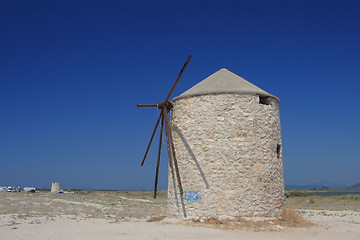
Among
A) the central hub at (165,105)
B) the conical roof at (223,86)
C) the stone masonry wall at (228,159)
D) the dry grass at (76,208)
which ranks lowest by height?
the dry grass at (76,208)

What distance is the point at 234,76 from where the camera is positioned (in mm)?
13891

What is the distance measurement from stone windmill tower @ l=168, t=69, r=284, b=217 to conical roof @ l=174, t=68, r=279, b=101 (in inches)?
1.3

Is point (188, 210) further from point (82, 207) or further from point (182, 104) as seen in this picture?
point (82, 207)

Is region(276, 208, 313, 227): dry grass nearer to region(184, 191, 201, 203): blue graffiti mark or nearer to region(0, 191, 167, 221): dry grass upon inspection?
region(184, 191, 201, 203): blue graffiti mark

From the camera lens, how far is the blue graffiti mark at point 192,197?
12.2m

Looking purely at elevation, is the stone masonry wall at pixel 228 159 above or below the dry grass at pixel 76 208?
above

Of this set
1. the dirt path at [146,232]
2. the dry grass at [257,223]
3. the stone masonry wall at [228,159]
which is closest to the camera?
the dirt path at [146,232]

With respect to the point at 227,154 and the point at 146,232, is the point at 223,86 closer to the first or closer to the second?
the point at 227,154

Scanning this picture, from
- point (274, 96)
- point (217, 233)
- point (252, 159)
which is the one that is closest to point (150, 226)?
point (217, 233)

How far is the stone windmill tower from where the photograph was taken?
1196cm

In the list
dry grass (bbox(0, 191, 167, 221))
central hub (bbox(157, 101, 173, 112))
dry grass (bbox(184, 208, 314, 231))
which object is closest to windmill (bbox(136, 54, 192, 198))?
central hub (bbox(157, 101, 173, 112))

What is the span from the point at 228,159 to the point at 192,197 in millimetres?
1766

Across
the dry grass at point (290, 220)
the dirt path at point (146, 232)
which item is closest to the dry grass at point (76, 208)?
the dirt path at point (146, 232)

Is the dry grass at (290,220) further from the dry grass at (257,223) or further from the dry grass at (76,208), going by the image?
the dry grass at (76,208)
